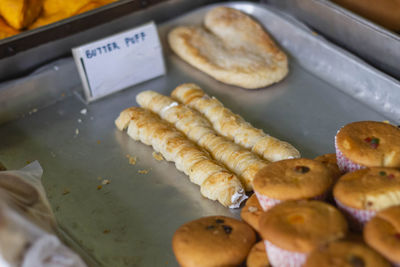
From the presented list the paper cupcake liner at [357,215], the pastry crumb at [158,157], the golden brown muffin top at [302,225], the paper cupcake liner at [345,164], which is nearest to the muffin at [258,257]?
the golden brown muffin top at [302,225]

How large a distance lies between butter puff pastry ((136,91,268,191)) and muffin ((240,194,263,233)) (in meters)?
0.32

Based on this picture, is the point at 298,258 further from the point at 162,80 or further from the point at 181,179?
the point at 162,80

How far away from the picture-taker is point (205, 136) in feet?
8.21

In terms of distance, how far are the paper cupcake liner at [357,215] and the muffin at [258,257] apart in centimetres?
30

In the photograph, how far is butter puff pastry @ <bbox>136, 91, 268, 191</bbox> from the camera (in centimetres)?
227

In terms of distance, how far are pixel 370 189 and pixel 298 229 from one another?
0.94 feet

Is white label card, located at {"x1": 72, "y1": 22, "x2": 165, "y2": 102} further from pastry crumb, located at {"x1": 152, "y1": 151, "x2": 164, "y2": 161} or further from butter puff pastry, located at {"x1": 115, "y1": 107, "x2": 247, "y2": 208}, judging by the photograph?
pastry crumb, located at {"x1": 152, "y1": 151, "x2": 164, "y2": 161}

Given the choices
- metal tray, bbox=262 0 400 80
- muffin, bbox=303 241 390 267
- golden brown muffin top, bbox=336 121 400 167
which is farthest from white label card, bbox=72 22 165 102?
muffin, bbox=303 241 390 267

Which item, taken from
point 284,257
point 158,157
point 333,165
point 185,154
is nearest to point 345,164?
point 333,165

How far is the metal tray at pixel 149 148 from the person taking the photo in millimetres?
2229

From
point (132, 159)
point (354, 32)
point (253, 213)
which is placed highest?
point (354, 32)

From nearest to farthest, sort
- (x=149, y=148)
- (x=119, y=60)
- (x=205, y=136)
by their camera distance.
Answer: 1. (x=205, y=136)
2. (x=149, y=148)
3. (x=119, y=60)

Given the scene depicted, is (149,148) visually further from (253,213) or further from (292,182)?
(292,182)

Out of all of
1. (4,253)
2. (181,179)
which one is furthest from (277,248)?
(181,179)
